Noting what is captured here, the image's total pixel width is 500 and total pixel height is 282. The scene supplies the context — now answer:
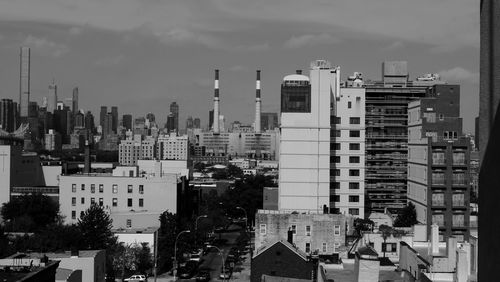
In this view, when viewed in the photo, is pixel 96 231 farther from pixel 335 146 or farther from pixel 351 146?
pixel 351 146

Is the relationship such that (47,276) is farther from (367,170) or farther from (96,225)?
(367,170)

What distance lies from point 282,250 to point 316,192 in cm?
2843

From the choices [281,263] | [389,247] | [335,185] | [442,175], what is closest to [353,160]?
[335,185]

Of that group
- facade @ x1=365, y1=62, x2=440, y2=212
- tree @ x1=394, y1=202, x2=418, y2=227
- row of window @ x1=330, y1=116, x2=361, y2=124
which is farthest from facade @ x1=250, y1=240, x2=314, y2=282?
facade @ x1=365, y1=62, x2=440, y2=212

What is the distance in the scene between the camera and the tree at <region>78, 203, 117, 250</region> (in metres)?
67.8

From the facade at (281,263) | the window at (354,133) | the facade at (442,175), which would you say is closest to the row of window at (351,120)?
the window at (354,133)

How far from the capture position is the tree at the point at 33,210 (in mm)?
94338

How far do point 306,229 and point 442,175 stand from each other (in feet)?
50.5

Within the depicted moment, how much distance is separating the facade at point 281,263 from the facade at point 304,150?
27.5 metres

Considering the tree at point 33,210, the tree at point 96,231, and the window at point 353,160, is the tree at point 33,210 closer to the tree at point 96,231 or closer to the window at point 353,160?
the tree at point 96,231

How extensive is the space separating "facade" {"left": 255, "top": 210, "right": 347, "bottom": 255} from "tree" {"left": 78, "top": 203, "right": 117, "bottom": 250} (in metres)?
13.3

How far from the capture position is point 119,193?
315ft

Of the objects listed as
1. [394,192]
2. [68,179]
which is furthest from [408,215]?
[68,179]

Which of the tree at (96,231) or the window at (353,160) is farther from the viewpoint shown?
the window at (353,160)
